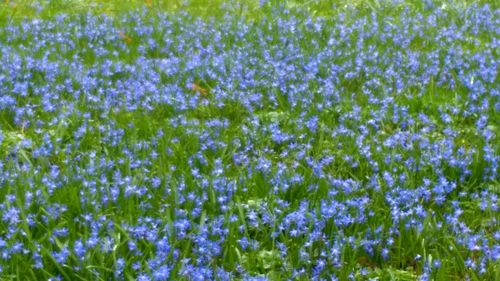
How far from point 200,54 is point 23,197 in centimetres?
351

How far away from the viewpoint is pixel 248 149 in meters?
4.90

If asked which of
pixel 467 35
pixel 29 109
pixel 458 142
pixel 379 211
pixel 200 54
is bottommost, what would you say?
pixel 379 211

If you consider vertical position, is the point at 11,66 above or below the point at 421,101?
above

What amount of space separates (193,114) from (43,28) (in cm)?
298

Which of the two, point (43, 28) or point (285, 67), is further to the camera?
point (43, 28)

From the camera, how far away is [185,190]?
417 cm

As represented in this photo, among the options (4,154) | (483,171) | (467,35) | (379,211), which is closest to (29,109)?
(4,154)

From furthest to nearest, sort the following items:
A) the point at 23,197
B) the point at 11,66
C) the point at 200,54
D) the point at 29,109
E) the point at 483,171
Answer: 1. the point at 200,54
2. the point at 11,66
3. the point at 29,109
4. the point at 483,171
5. the point at 23,197

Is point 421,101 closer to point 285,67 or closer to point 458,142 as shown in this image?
point 458,142

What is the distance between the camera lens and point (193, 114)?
5.68 metres

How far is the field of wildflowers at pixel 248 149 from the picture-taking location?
11.8 ft

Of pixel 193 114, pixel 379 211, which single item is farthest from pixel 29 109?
pixel 379 211

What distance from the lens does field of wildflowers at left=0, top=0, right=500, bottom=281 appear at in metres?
3.59

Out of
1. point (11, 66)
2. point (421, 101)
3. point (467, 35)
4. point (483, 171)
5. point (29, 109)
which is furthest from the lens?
point (467, 35)
